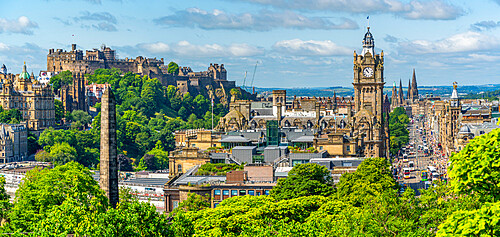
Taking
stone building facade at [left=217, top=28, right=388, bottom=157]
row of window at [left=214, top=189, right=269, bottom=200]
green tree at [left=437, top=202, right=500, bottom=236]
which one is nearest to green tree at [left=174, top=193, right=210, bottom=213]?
row of window at [left=214, top=189, right=269, bottom=200]

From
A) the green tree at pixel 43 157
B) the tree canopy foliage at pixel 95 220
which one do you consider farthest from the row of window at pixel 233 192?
the green tree at pixel 43 157

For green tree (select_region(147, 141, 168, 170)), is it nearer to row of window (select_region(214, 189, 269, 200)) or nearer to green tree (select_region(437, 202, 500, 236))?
row of window (select_region(214, 189, 269, 200))

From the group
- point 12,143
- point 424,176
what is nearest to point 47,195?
point 424,176

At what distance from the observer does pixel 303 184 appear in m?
72.9

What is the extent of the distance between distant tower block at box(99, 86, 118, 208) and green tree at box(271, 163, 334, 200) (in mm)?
20789

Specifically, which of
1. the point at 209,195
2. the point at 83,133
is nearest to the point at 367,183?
the point at 209,195

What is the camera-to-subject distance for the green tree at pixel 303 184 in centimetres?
7231

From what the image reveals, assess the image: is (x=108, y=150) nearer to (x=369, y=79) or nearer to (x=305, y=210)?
(x=305, y=210)

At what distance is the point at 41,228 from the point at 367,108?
335 feet

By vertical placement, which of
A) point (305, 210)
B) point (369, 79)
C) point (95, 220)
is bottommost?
point (305, 210)

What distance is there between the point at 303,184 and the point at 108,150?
2350 cm

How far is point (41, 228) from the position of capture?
3803cm

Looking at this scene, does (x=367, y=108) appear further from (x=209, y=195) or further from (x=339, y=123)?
(x=209, y=195)

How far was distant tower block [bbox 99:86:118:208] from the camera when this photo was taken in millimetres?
53312
